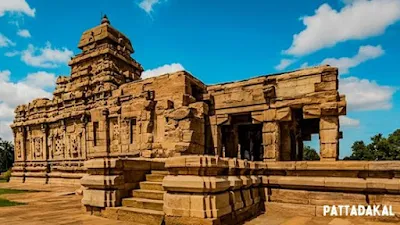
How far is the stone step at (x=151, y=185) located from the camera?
268 inches

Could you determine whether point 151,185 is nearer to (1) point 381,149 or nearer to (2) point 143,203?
(2) point 143,203

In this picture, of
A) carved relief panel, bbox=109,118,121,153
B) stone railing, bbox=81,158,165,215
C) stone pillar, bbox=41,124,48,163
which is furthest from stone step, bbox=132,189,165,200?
stone pillar, bbox=41,124,48,163

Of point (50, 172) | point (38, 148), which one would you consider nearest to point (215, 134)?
point (50, 172)

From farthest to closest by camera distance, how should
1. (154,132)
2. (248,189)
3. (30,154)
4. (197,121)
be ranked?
(30,154) < (154,132) < (197,121) < (248,189)

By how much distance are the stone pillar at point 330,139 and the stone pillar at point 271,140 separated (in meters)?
1.63

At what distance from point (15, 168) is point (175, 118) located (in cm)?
1629

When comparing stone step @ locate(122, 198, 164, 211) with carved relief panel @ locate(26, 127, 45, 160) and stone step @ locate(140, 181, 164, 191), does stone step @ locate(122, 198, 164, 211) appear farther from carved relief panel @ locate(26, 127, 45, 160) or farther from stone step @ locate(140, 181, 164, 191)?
carved relief panel @ locate(26, 127, 45, 160)

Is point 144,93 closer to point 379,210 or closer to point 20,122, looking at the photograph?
point 379,210

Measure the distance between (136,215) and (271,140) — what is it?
7.09m

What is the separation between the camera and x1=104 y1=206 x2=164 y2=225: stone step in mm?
5400

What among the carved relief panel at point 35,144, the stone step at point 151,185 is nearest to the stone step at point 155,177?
the stone step at point 151,185

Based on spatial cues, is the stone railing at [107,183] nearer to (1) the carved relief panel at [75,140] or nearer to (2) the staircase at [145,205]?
(2) the staircase at [145,205]

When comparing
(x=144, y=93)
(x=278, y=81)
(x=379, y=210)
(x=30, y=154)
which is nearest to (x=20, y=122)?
(x=30, y=154)

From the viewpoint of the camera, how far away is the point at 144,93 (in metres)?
13.4
